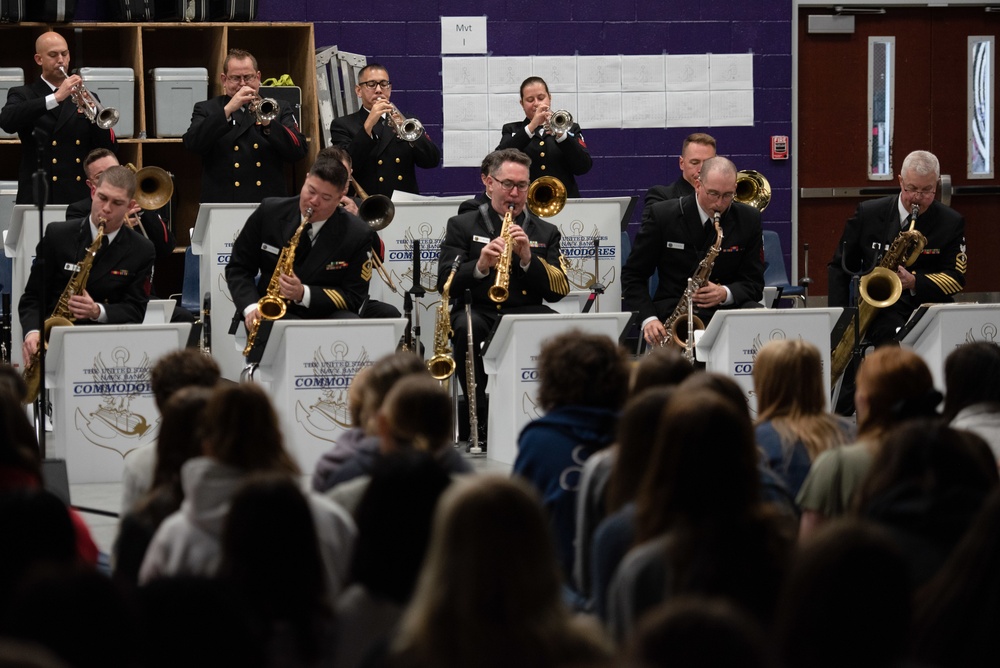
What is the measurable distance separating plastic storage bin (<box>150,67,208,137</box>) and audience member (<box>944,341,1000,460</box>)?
6662mm

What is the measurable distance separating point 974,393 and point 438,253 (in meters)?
4.40

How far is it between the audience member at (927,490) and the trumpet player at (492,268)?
4.62 m

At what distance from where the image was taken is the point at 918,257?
832cm

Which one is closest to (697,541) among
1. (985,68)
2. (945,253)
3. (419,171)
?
(945,253)

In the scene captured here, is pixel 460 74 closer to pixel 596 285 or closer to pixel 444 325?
pixel 596 285

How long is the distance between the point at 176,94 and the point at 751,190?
146 inches

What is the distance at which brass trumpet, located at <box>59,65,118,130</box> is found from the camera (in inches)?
343

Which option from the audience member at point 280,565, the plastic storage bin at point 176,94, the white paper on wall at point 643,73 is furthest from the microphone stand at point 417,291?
the audience member at point 280,565

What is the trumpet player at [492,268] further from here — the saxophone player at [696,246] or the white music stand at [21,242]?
the white music stand at [21,242]

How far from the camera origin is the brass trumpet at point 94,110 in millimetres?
8711

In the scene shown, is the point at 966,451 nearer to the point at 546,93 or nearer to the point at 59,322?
the point at 59,322

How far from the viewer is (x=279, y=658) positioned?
7.90 feet

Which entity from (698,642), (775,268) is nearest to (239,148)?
(775,268)

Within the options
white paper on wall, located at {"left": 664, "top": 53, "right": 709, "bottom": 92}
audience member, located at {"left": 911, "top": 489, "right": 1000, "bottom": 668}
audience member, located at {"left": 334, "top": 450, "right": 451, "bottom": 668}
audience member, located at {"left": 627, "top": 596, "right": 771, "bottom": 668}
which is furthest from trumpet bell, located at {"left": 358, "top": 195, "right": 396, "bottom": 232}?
audience member, located at {"left": 627, "top": 596, "right": 771, "bottom": 668}
